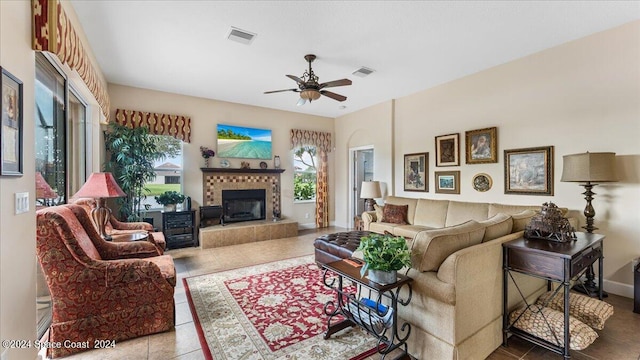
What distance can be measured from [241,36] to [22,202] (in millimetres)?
2632

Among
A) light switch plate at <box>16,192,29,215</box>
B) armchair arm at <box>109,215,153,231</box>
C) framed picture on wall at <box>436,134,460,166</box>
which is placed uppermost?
framed picture on wall at <box>436,134,460,166</box>

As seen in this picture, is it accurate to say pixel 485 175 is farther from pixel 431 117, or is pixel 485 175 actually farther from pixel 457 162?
pixel 431 117

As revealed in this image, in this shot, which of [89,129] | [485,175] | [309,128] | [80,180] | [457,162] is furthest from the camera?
[309,128]

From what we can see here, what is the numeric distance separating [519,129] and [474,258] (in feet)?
10.4

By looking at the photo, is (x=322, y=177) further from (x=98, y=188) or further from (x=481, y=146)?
(x=98, y=188)

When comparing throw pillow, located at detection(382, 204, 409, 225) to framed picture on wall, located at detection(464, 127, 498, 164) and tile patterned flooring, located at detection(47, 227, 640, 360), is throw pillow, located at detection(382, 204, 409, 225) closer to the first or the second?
framed picture on wall, located at detection(464, 127, 498, 164)

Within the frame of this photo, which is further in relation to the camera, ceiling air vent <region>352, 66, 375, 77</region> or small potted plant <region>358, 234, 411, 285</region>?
ceiling air vent <region>352, 66, 375, 77</region>

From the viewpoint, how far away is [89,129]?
417 cm

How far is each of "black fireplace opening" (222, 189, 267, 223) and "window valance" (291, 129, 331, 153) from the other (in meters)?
1.52

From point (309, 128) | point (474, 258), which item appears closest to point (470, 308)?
point (474, 258)

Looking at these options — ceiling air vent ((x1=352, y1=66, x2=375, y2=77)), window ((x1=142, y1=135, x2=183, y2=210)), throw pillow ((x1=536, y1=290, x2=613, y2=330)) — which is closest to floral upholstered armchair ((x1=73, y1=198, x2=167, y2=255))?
window ((x1=142, y1=135, x2=183, y2=210))

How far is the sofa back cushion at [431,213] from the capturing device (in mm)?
4703

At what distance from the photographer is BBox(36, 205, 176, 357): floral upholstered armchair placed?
2008 mm

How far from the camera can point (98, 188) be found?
2.76 m
